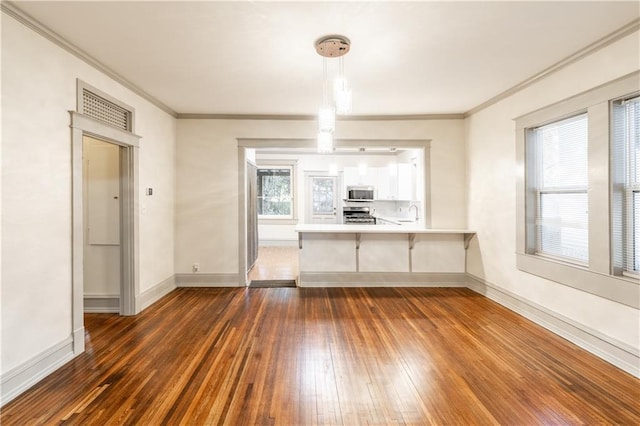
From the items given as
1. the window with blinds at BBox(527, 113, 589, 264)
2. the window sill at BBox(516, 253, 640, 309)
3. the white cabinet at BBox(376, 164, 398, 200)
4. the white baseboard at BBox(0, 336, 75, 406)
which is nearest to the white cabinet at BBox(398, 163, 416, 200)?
the white cabinet at BBox(376, 164, 398, 200)

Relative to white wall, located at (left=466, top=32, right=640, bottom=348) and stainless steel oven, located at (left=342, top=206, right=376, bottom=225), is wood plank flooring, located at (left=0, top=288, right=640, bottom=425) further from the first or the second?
stainless steel oven, located at (left=342, top=206, right=376, bottom=225)

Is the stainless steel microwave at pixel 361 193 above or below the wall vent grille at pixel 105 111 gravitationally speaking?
below

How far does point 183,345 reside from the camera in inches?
110

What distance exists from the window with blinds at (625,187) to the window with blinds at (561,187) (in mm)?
300

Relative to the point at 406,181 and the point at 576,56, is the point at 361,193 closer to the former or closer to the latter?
the point at 406,181

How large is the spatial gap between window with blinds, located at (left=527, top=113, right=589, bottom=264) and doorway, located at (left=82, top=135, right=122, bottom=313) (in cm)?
482

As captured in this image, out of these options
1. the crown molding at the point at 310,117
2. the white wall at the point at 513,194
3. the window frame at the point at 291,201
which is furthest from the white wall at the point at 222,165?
the window frame at the point at 291,201

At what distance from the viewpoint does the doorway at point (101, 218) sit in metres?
3.58

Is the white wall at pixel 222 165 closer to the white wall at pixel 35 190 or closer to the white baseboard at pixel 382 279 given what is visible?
the white baseboard at pixel 382 279

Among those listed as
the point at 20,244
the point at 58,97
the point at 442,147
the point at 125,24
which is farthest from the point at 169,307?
the point at 442,147

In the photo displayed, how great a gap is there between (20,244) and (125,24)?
1766 mm

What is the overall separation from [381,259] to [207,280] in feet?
8.90

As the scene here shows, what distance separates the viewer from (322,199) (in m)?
8.77

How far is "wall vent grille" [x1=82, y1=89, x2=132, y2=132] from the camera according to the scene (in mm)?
2836
